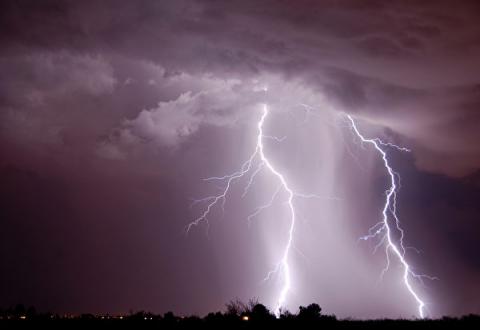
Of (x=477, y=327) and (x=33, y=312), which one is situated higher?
(x=33, y=312)

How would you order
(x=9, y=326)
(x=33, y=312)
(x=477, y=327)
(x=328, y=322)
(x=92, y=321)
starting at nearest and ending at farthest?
(x=477, y=327)
(x=328, y=322)
(x=9, y=326)
(x=92, y=321)
(x=33, y=312)

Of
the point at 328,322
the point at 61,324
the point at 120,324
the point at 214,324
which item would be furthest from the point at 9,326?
the point at 328,322

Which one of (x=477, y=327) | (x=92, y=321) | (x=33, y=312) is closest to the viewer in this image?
(x=477, y=327)

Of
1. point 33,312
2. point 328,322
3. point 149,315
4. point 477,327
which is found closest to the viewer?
point 477,327

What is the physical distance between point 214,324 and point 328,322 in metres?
4.09

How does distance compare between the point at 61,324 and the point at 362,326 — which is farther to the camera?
the point at 61,324

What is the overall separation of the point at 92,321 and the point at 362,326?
1054 cm

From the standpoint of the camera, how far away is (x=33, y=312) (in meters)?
32.0

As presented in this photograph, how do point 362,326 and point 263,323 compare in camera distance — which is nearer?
point 362,326

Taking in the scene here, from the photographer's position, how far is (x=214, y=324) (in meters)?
20.1

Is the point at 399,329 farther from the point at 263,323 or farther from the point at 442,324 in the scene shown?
the point at 263,323

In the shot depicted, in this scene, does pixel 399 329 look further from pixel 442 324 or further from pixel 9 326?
pixel 9 326

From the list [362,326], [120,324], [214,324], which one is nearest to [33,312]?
[120,324]

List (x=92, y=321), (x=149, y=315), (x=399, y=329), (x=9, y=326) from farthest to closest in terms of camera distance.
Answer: (x=149, y=315) < (x=92, y=321) < (x=9, y=326) < (x=399, y=329)
